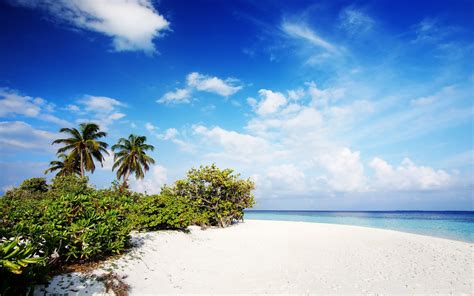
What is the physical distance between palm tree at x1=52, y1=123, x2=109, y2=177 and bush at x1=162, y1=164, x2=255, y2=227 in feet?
44.6

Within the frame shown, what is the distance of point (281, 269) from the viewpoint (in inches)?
408

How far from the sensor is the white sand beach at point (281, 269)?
7.96m

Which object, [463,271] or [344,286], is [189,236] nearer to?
[344,286]

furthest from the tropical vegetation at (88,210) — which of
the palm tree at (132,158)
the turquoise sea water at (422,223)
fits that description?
the turquoise sea water at (422,223)

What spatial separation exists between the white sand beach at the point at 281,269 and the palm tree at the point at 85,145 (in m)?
22.2

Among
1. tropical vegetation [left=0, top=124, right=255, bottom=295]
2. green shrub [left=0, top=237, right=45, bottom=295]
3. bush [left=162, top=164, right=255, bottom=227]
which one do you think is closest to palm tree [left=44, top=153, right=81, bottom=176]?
tropical vegetation [left=0, top=124, right=255, bottom=295]

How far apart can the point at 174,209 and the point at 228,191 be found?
10.2m

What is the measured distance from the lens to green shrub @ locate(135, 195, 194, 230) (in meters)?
14.1

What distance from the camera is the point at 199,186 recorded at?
24.5 m

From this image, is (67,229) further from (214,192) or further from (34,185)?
(34,185)

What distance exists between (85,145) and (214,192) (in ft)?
59.5

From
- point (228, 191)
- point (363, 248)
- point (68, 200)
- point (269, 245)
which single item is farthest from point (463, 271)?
point (228, 191)

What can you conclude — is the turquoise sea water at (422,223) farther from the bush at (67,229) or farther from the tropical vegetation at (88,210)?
the bush at (67,229)

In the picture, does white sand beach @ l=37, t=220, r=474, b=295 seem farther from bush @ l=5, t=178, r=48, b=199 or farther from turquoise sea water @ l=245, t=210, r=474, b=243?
bush @ l=5, t=178, r=48, b=199
